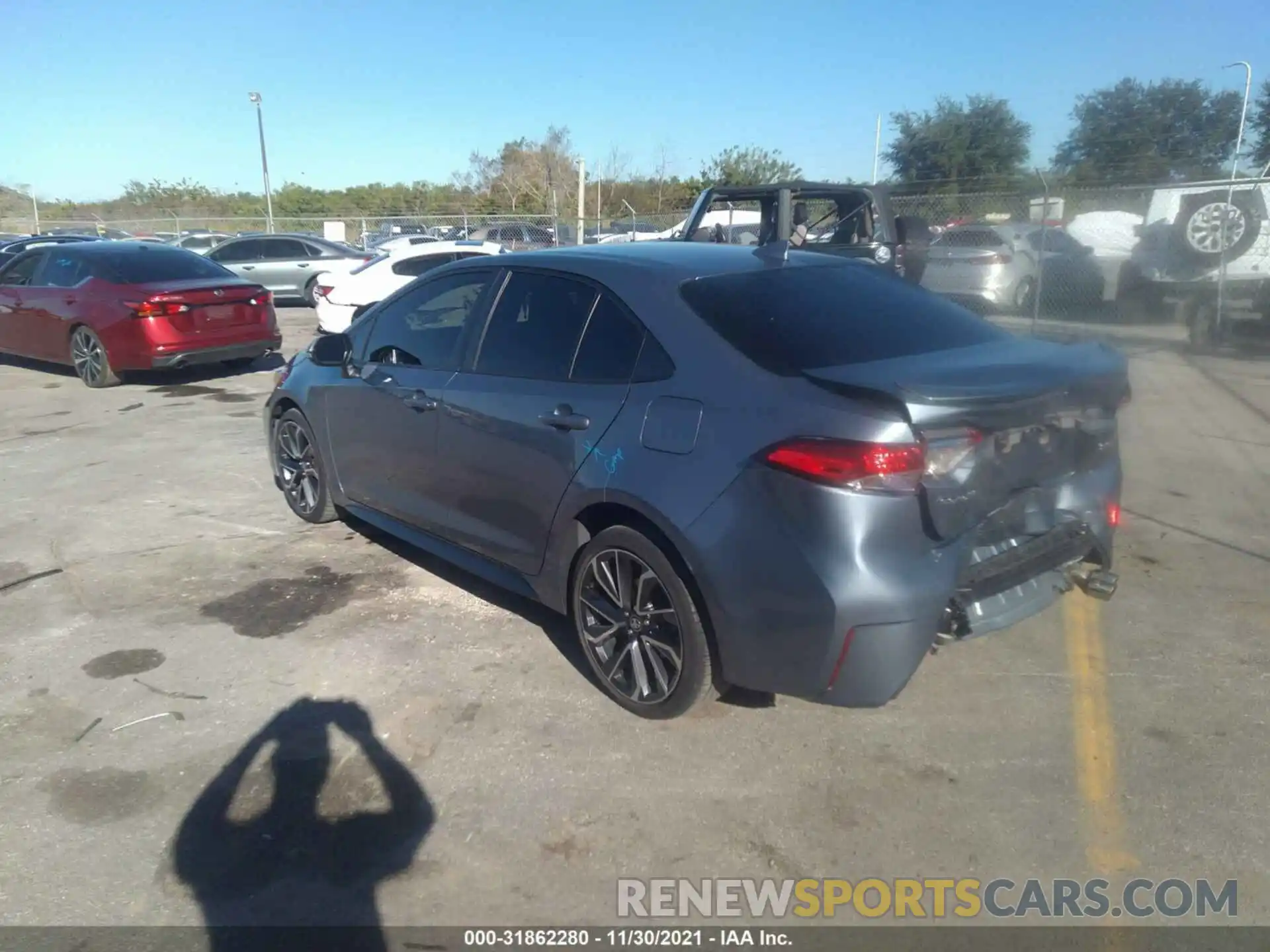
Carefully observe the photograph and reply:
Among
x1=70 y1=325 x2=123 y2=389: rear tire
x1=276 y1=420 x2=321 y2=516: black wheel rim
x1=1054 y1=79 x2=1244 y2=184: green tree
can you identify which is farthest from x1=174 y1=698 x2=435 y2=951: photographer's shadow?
x1=1054 y1=79 x2=1244 y2=184: green tree

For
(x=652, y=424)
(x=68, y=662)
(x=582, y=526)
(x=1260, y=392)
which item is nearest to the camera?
(x=652, y=424)

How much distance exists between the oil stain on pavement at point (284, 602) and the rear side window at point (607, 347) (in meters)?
1.89

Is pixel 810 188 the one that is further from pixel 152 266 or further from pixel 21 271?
pixel 21 271

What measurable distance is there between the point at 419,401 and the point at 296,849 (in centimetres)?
221

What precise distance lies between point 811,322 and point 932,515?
0.95 m

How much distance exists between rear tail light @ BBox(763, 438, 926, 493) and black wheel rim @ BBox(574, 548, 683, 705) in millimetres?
787

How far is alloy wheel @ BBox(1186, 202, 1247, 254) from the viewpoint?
13016 millimetres

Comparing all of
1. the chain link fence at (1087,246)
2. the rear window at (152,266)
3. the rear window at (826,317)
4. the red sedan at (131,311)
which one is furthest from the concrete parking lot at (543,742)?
the chain link fence at (1087,246)

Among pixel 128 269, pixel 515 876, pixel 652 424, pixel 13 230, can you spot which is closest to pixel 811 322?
pixel 652 424

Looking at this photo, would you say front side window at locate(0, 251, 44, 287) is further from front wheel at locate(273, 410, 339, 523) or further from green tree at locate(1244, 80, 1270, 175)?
green tree at locate(1244, 80, 1270, 175)

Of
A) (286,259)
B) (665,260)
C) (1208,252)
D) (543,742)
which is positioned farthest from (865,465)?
(286,259)

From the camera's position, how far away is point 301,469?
19.9 feet

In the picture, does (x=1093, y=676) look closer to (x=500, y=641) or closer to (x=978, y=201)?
(x=500, y=641)

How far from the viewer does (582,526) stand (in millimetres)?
3902
